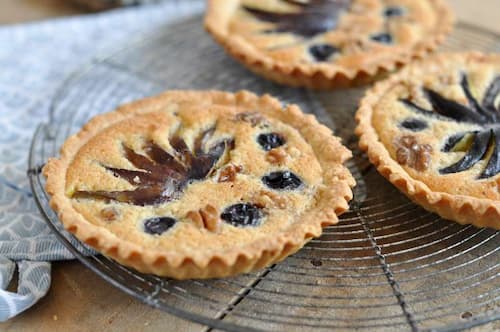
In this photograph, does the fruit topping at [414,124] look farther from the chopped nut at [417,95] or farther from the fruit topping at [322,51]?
the fruit topping at [322,51]

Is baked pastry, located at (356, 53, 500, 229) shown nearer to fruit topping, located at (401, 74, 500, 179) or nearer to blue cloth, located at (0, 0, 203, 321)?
fruit topping, located at (401, 74, 500, 179)

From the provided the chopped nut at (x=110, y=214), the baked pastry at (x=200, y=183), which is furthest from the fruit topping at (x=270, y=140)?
the chopped nut at (x=110, y=214)

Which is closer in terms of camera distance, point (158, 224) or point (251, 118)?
point (158, 224)

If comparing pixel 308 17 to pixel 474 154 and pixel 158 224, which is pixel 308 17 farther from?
pixel 158 224

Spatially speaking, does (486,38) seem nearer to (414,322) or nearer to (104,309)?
(414,322)

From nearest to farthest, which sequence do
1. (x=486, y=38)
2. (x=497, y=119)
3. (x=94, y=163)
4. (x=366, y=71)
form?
(x=94, y=163)
(x=497, y=119)
(x=366, y=71)
(x=486, y=38)

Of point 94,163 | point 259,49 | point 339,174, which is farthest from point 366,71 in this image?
point 94,163

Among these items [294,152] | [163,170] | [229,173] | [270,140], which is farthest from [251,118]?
[163,170]
